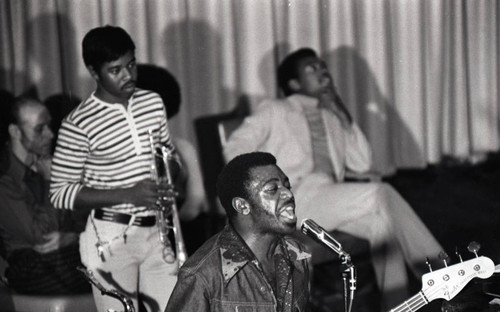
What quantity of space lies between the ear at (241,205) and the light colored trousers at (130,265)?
0.86 m

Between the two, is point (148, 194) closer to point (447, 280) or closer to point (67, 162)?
point (67, 162)

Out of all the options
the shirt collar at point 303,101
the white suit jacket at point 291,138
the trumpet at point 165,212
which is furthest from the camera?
the shirt collar at point 303,101

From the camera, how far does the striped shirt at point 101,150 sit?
320 centimetres

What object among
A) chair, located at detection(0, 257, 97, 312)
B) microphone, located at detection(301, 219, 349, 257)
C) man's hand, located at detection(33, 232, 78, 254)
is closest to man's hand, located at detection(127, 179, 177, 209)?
chair, located at detection(0, 257, 97, 312)

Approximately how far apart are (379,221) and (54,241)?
5.68 ft

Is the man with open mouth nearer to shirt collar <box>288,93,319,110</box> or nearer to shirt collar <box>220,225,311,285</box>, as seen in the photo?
shirt collar <box>220,225,311,285</box>

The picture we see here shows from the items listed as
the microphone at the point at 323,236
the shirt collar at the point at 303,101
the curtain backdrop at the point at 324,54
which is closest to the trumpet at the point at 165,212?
the microphone at the point at 323,236

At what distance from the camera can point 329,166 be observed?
468 centimetres

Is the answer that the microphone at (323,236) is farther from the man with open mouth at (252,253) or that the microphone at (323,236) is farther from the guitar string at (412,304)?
the guitar string at (412,304)

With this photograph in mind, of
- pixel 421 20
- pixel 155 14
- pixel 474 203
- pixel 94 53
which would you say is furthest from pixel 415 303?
pixel 421 20

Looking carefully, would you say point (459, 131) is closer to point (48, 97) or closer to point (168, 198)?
point (48, 97)

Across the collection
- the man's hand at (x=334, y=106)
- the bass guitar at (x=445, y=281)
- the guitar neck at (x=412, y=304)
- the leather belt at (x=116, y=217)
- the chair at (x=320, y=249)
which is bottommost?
the chair at (x=320, y=249)

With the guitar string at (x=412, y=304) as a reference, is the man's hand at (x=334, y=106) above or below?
above

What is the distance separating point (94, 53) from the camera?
3.26m
